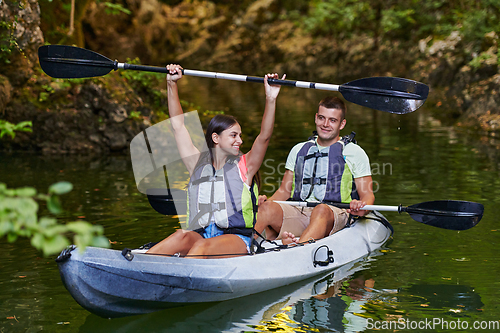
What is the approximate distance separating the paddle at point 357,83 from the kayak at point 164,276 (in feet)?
4.03

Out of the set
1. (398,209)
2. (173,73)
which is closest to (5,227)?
(173,73)

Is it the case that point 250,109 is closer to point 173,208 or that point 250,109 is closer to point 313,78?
point 313,78

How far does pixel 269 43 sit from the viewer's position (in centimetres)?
2556

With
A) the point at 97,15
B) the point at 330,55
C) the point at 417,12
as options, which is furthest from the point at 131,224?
the point at 97,15

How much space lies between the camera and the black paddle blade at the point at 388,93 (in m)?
4.25

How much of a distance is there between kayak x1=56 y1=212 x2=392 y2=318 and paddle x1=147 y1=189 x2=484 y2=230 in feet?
2.54

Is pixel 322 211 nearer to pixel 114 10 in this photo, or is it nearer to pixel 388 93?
pixel 388 93

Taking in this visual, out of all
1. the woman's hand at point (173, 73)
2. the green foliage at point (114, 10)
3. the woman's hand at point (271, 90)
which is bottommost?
the woman's hand at point (271, 90)

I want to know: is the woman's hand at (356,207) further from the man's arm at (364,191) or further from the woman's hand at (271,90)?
the woman's hand at (271,90)

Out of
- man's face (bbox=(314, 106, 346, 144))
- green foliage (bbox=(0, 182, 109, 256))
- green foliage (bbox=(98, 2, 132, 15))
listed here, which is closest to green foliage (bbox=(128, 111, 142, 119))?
green foliage (bbox=(98, 2, 132, 15))

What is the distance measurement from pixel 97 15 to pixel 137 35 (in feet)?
9.70

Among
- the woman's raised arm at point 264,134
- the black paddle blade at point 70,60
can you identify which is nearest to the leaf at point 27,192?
the woman's raised arm at point 264,134

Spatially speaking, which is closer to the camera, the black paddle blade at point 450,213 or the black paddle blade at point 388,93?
the black paddle blade at point 388,93

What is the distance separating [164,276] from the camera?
10.7 ft
